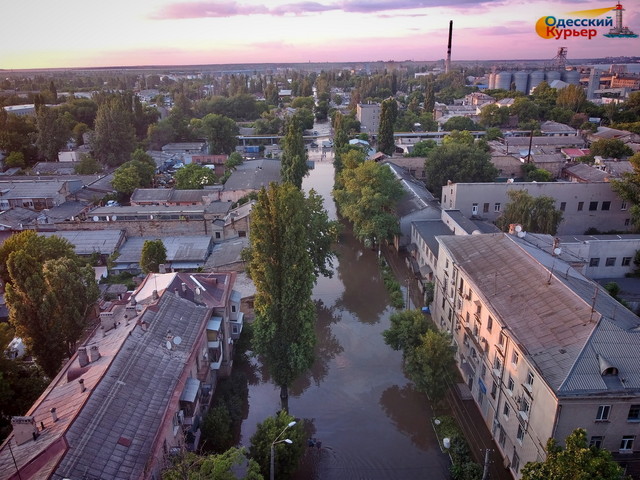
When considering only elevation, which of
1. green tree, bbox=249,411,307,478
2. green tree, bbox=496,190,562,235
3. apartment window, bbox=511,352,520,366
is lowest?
green tree, bbox=249,411,307,478

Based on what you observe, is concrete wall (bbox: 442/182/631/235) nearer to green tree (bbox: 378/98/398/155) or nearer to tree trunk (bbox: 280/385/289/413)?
green tree (bbox: 378/98/398/155)

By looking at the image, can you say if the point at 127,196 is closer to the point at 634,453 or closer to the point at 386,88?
the point at 634,453

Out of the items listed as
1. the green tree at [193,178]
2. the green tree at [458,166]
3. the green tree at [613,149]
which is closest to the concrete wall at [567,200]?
the green tree at [458,166]

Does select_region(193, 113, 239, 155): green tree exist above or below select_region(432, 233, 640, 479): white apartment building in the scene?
above

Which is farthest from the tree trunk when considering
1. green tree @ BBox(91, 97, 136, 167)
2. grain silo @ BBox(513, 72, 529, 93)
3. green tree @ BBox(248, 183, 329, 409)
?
grain silo @ BBox(513, 72, 529, 93)

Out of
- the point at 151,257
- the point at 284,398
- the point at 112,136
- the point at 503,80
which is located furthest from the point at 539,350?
the point at 503,80

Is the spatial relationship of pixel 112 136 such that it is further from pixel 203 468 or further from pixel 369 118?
pixel 203 468
